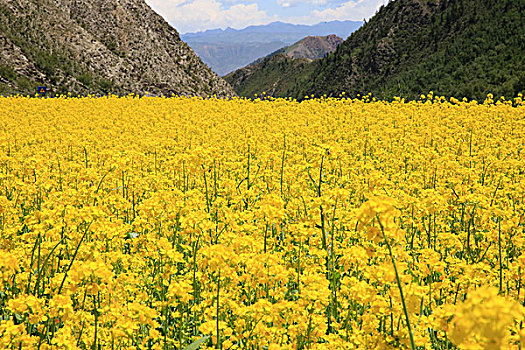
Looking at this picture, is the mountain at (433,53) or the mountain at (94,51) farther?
the mountain at (94,51)

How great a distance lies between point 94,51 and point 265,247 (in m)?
44.5

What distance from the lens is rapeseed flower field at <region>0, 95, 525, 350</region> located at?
10.1 ft

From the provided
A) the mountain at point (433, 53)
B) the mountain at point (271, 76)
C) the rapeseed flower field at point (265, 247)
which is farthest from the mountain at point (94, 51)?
the mountain at point (271, 76)

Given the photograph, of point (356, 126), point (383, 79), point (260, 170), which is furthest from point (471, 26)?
point (260, 170)

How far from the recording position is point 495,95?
25484mm

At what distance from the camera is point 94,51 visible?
4269 centimetres

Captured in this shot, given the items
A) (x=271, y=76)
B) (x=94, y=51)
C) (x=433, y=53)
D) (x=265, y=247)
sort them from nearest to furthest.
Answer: (x=265, y=247)
(x=94, y=51)
(x=433, y=53)
(x=271, y=76)

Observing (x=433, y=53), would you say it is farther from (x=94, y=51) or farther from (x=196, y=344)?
(x=196, y=344)

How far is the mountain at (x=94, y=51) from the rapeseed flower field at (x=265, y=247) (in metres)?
26.7

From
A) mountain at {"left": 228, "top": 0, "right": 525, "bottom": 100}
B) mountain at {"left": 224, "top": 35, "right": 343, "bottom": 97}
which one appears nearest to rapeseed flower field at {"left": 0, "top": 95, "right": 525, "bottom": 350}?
mountain at {"left": 228, "top": 0, "right": 525, "bottom": 100}

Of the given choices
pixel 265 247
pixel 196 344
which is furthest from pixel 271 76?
pixel 196 344

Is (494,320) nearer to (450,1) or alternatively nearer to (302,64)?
(450,1)

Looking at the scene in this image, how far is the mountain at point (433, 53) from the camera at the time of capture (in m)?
31.3

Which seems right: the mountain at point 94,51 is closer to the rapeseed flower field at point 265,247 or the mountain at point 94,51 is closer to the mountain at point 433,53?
the mountain at point 433,53
